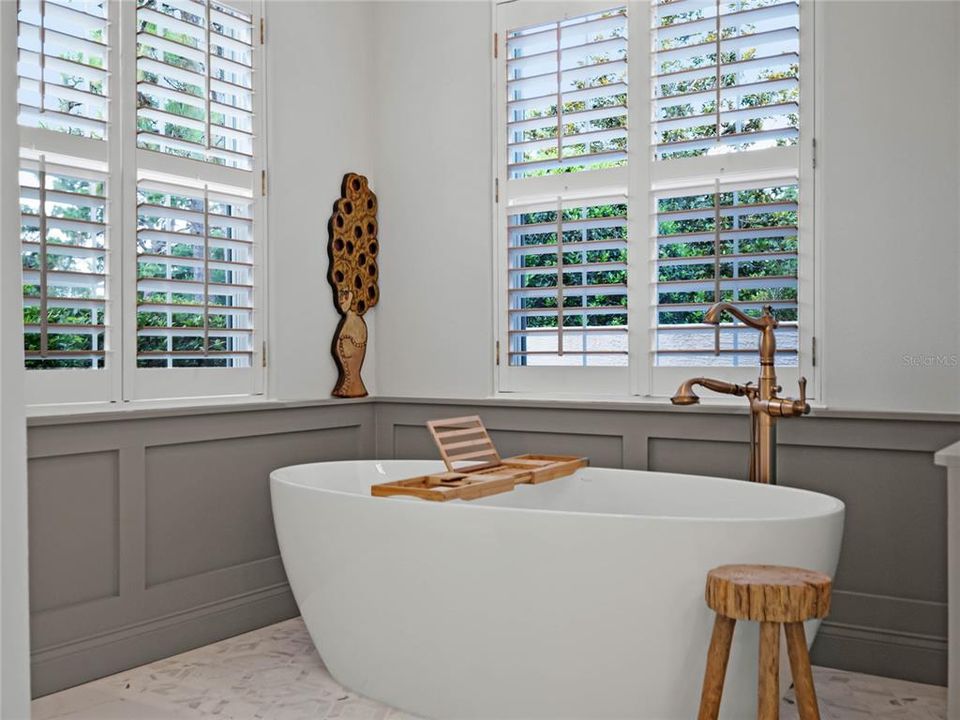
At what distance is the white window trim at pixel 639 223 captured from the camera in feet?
8.45

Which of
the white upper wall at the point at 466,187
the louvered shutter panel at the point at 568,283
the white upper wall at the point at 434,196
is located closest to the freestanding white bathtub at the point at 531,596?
the white upper wall at the point at 466,187

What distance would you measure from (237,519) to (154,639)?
0.46m

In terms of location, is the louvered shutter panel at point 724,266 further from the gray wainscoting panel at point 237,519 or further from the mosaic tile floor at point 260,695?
the mosaic tile floor at point 260,695

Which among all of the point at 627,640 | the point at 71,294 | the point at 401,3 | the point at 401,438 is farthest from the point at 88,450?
the point at 401,3

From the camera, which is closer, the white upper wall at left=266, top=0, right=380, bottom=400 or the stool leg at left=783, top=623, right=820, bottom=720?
the stool leg at left=783, top=623, right=820, bottom=720

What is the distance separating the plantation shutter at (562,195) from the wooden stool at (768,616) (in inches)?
51.0

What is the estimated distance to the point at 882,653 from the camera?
248 cm

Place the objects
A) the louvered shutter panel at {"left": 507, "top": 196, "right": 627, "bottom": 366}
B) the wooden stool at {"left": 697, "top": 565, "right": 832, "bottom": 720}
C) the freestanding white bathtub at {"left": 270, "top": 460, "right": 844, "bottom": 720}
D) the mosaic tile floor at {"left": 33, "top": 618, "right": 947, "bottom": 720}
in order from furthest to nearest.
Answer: the louvered shutter panel at {"left": 507, "top": 196, "right": 627, "bottom": 366} → the mosaic tile floor at {"left": 33, "top": 618, "right": 947, "bottom": 720} → the freestanding white bathtub at {"left": 270, "top": 460, "right": 844, "bottom": 720} → the wooden stool at {"left": 697, "top": 565, "right": 832, "bottom": 720}

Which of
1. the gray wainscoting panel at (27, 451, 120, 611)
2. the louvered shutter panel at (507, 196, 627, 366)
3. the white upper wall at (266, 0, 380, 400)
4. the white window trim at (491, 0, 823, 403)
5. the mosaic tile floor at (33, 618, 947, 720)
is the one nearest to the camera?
the mosaic tile floor at (33, 618, 947, 720)

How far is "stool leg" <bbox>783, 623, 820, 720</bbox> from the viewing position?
1.68 metres

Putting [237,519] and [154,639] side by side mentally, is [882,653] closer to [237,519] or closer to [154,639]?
[237,519]

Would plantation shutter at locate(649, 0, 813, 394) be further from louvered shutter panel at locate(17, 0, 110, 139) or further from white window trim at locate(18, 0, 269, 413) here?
louvered shutter panel at locate(17, 0, 110, 139)

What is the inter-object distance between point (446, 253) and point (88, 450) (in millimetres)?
1494

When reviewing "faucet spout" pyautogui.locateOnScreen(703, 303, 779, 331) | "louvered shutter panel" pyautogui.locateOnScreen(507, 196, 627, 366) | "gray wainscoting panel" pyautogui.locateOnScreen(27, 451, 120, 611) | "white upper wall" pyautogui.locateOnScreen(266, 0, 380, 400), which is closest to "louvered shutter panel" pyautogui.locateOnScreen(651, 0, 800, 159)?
"louvered shutter panel" pyautogui.locateOnScreen(507, 196, 627, 366)
